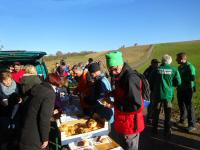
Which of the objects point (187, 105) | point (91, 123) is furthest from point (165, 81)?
point (91, 123)

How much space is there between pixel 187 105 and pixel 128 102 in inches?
154

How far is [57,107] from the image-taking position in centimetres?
582

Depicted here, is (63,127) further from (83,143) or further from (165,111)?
(165,111)

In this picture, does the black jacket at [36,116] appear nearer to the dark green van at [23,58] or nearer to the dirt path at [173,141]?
the dark green van at [23,58]

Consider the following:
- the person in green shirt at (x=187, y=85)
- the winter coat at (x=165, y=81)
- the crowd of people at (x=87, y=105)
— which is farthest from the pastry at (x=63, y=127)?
the person in green shirt at (x=187, y=85)

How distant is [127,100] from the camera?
3.92 m

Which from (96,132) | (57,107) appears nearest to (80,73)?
(57,107)

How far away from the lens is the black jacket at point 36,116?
12.0 ft

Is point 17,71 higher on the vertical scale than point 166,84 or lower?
higher

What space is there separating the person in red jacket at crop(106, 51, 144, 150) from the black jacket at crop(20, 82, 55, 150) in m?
0.94

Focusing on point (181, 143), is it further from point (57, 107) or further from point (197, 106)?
point (197, 106)

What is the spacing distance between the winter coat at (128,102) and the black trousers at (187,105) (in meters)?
3.44

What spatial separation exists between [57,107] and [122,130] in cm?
204

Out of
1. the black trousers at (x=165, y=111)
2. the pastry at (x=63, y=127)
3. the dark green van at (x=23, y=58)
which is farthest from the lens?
the black trousers at (x=165, y=111)
